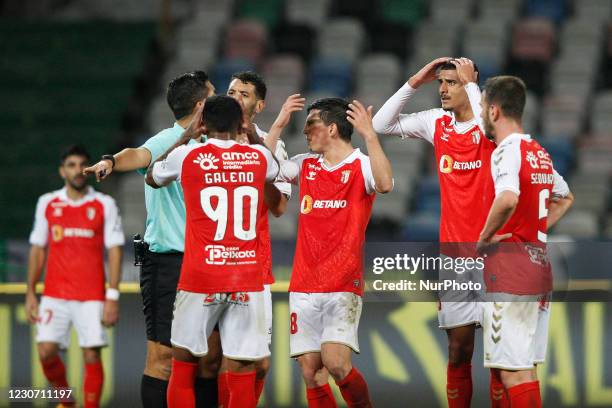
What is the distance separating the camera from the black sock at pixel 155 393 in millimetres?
6832

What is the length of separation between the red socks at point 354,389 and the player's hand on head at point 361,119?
129 centimetres

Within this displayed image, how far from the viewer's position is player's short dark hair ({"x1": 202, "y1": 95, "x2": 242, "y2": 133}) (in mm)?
6133

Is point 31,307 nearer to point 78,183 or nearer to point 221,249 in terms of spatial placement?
point 78,183

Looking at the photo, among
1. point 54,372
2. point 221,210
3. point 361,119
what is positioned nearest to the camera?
point 221,210

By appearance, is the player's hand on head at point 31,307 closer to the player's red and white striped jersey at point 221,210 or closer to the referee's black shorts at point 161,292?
the referee's black shorts at point 161,292

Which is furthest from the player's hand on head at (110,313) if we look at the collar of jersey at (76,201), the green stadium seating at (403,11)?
the green stadium seating at (403,11)

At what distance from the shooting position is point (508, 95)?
20.9ft

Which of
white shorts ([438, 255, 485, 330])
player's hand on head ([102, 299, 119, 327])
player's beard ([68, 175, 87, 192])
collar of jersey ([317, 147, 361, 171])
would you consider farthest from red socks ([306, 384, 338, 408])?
player's beard ([68, 175, 87, 192])

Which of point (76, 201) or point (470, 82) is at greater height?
point (470, 82)

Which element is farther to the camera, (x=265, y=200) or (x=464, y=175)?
(x=464, y=175)

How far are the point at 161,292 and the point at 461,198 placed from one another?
1.73 metres

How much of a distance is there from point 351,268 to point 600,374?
7.45 ft

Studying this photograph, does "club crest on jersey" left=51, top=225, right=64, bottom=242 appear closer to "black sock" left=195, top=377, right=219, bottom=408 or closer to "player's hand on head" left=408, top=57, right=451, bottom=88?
"black sock" left=195, top=377, right=219, bottom=408
